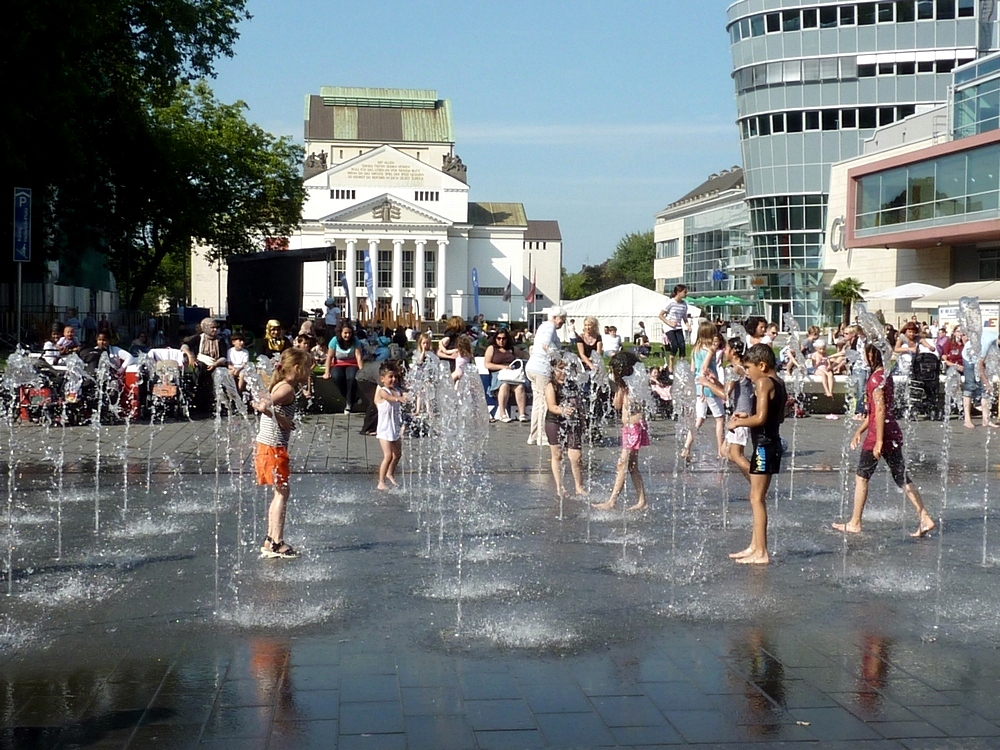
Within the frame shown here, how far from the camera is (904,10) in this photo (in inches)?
2329

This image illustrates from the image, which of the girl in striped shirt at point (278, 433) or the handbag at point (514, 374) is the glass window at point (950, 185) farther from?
the girl in striped shirt at point (278, 433)

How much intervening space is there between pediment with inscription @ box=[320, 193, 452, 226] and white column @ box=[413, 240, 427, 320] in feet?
7.95

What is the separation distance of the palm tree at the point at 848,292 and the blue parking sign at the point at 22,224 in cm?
4117

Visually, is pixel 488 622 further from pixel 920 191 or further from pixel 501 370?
pixel 920 191

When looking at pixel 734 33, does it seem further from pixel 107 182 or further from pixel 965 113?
pixel 107 182

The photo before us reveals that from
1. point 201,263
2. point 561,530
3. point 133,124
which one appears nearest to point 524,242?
point 201,263

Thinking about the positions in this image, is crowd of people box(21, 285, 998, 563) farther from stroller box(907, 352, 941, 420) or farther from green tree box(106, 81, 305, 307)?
green tree box(106, 81, 305, 307)

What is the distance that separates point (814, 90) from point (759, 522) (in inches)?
2296

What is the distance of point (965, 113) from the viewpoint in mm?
44500

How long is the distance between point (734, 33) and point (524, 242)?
6130 centimetres

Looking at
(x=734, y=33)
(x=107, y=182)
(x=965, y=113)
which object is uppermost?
(x=734, y=33)

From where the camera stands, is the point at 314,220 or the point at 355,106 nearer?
the point at 314,220

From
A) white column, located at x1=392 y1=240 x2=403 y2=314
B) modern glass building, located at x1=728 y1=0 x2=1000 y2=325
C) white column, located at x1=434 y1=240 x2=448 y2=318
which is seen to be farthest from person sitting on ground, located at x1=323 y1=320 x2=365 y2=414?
white column, located at x1=434 y1=240 x2=448 y2=318

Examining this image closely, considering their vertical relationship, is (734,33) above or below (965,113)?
above
